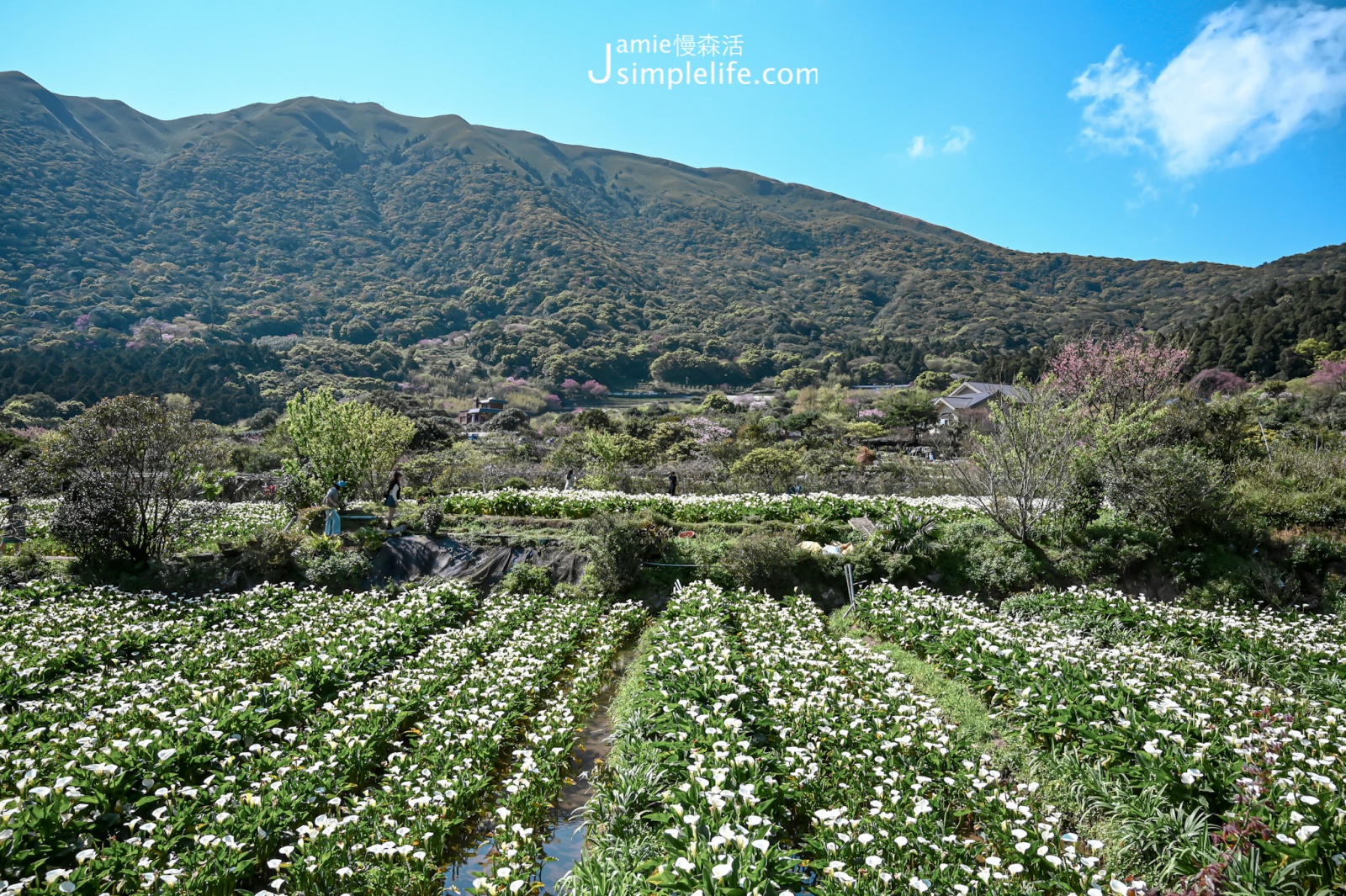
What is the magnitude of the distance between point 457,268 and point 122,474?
9390 centimetres

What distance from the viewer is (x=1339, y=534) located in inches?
462

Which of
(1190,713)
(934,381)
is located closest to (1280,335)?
(934,381)

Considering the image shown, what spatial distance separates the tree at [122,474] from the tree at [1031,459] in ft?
51.3

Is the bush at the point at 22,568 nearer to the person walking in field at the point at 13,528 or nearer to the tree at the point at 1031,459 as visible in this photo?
the person walking in field at the point at 13,528

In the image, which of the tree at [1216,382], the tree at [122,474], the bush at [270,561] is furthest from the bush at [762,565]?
the tree at [1216,382]

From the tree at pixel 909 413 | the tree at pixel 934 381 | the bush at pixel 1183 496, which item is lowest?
the bush at pixel 1183 496

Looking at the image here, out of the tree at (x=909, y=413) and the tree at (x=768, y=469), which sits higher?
the tree at (x=909, y=413)

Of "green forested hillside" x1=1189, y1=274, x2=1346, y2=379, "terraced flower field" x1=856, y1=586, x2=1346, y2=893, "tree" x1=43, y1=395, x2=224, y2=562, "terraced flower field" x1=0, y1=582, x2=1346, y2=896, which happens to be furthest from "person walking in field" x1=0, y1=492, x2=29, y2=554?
"green forested hillside" x1=1189, y1=274, x2=1346, y2=379

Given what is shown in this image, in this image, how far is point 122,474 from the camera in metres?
12.7

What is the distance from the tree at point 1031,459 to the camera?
12203 mm

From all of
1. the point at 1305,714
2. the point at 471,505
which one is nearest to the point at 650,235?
the point at 471,505

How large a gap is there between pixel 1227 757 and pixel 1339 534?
10.5m

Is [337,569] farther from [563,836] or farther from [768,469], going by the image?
[768,469]

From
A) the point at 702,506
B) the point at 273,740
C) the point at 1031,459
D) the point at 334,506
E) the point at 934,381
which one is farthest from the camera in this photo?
the point at 934,381
